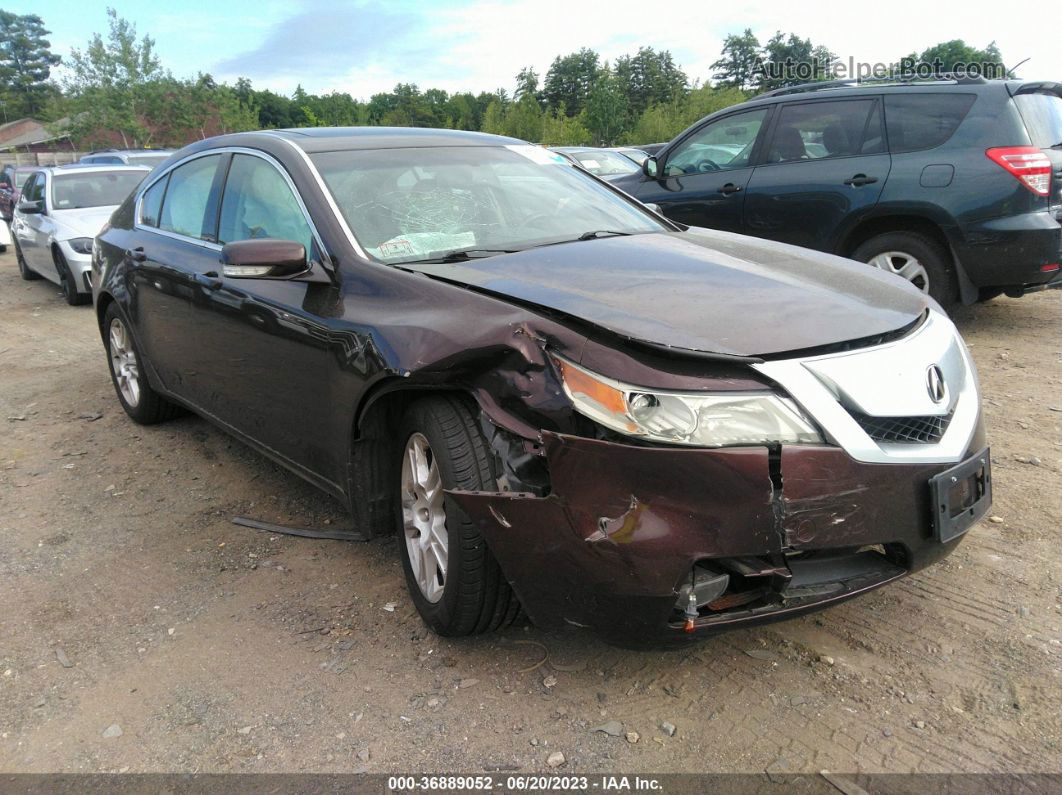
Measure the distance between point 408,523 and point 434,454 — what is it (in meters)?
0.47

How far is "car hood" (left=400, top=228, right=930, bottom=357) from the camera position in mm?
2383

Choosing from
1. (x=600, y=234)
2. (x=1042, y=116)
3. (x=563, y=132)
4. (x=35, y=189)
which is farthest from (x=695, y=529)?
(x=563, y=132)

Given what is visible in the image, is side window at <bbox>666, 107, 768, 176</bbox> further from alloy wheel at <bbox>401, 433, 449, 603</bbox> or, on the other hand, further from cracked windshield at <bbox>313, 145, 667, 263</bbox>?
A: alloy wheel at <bbox>401, 433, 449, 603</bbox>

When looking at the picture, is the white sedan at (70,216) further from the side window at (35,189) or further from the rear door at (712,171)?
the rear door at (712,171)

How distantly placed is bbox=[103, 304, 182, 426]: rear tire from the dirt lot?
3.99 ft

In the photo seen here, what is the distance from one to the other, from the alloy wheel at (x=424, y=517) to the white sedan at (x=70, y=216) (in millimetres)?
8327

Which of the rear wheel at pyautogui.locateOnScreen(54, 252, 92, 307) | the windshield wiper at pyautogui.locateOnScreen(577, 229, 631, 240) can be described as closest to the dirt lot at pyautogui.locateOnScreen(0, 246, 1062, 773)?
the windshield wiper at pyautogui.locateOnScreen(577, 229, 631, 240)

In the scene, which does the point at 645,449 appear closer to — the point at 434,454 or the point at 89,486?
the point at 434,454

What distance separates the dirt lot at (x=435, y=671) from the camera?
7.82 ft

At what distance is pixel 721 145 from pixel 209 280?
5084mm

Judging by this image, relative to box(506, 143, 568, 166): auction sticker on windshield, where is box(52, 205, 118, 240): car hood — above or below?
below

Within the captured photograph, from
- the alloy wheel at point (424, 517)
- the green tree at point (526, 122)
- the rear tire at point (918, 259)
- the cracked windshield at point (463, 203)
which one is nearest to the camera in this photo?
the alloy wheel at point (424, 517)

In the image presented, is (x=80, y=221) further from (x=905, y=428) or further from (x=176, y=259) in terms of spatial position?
(x=905, y=428)

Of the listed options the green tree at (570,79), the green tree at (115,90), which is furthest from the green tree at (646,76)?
the green tree at (115,90)
